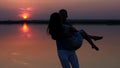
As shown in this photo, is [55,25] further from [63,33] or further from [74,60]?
[74,60]

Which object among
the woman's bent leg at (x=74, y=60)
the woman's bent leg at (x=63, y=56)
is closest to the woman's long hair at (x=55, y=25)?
the woman's bent leg at (x=63, y=56)

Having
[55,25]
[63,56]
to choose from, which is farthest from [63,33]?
[63,56]

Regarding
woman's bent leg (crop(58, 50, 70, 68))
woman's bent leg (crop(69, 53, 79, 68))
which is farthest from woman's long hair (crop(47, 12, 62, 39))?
woman's bent leg (crop(69, 53, 79, 68))

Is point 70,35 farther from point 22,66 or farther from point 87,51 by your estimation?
point 87,51

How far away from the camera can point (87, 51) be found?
47.3 feet

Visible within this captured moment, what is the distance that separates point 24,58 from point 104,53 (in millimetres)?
2443

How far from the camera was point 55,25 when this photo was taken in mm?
6168

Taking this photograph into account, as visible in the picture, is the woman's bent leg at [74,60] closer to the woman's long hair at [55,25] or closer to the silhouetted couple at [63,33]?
the silhouetted couple at [63,33]

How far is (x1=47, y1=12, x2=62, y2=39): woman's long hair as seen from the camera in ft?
20.1

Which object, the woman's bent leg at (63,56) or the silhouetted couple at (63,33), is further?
the woman's bent leg at (63,56)

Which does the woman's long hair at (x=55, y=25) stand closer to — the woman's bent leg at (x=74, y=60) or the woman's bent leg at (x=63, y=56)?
the woman's bent leg at (x=63, y=56)

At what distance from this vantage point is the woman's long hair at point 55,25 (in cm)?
612

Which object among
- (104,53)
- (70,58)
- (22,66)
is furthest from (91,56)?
(70,58)

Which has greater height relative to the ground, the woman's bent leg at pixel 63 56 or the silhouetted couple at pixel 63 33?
the silhouetted couple at pixel 63 33
